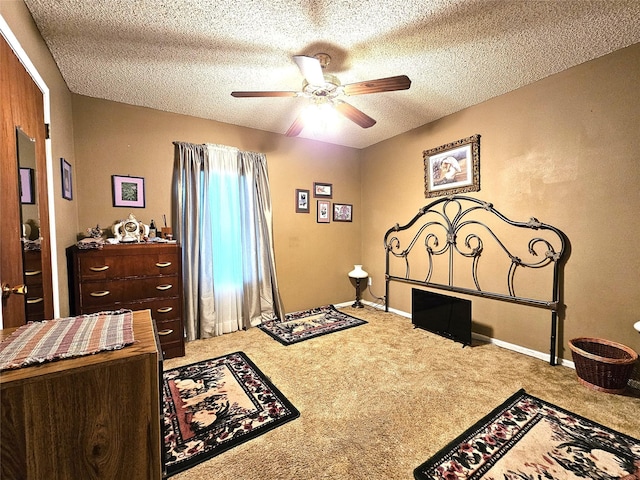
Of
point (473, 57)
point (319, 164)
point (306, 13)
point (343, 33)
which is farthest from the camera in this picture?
point (319, 164)

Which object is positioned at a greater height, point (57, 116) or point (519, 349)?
point (57, 116)

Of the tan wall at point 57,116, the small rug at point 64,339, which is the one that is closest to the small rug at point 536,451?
the small rug at point 64,339

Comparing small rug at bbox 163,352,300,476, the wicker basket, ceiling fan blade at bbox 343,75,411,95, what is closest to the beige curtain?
small rug at bbox 163,352,300,476

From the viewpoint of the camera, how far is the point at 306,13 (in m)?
1.74

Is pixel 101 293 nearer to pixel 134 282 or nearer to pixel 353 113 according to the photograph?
pixel 134 282

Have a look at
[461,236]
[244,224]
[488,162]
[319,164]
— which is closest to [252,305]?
[244,224]

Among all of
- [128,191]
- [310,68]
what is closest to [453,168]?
[310,68]

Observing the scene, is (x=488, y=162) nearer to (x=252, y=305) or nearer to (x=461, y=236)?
(x=461, y=236)

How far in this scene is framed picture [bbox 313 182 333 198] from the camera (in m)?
4.17

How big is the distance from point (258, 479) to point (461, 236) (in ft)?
9.77

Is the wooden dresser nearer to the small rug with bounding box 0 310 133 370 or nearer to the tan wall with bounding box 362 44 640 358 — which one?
the small rug with bounding box 0 310 133 370

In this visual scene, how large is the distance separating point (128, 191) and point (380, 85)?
275 centimetres

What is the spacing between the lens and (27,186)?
1.56m

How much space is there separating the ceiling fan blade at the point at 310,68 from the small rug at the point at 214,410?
91.5 inches
